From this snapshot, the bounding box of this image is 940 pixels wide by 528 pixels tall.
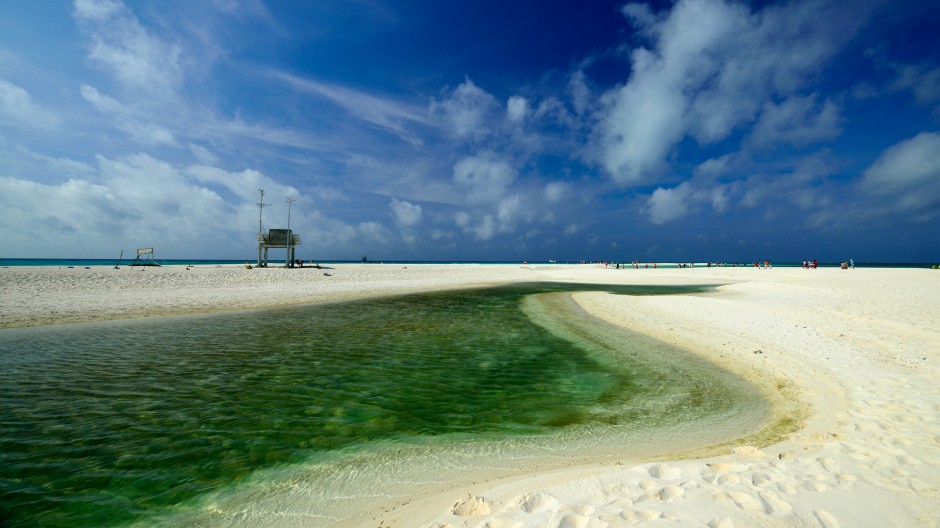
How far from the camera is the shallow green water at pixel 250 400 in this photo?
560 cm

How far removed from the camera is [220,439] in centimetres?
680

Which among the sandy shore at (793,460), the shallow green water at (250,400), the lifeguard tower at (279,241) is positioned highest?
the lifeguard tower at (279,241)

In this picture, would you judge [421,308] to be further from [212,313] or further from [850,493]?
[850,493]

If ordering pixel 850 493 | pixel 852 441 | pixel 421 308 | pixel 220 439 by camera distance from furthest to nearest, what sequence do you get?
pixel 421 308 → pixel 220 439 → pixel 852 441 → pixel 850 493

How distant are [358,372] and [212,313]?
15.7 m

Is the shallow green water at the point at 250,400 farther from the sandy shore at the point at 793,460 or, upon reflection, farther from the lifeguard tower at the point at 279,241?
the lifeguard tower at the point at 279,241

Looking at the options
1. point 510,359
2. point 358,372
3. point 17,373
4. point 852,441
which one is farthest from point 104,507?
point 852,441

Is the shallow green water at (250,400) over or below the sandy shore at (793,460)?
below

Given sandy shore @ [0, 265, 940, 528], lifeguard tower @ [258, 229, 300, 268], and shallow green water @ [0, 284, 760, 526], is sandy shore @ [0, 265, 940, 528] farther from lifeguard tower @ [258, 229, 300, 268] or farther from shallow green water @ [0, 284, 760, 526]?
lifeguard tower @ [258, 229, 300, 268]

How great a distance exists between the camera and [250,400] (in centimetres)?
869

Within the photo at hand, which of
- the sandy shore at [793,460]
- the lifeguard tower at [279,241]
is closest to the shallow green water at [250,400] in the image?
the sandy shore at [793,460]

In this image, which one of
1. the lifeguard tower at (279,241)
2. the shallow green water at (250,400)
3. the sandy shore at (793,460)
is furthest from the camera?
the lifeguard tower at (279,241)

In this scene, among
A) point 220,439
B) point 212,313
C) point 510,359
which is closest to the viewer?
point 220,439

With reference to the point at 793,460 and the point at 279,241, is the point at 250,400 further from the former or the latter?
the point at 279,241
